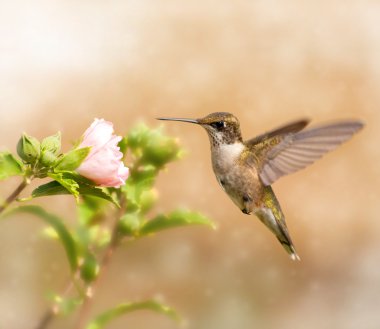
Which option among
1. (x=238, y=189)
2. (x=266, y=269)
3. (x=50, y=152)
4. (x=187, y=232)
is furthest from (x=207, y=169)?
(x=50, y=152)

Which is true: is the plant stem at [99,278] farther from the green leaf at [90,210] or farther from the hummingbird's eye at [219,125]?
the hummingbird's eye at [219,125]

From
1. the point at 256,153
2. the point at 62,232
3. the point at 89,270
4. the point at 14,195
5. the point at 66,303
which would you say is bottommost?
the point at 66,303

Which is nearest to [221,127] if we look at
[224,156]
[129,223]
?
[224,156]

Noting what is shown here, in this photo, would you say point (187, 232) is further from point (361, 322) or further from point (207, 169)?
point (361, 322)

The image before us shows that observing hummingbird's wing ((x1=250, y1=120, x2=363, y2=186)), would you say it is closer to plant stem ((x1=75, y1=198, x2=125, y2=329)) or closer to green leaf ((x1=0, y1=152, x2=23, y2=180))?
plant stem ((x1=75, y1=198, x2=125, y2=329))

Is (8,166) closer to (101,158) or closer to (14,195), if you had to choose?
(14,195)

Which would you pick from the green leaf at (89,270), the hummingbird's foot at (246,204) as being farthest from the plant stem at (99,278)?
the hummingbird's foot at (246,204)
